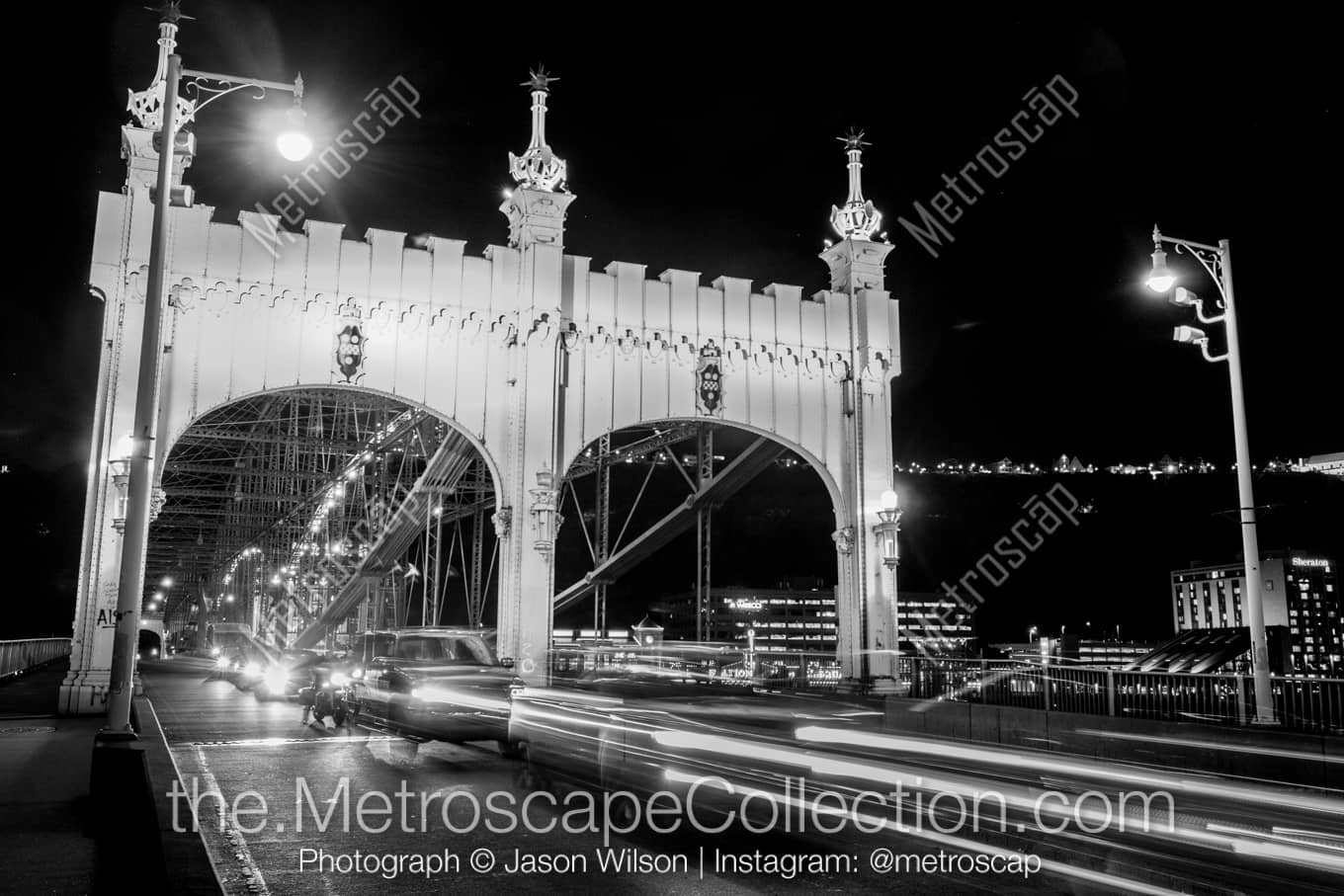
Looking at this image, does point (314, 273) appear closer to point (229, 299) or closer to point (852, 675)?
point (229, 299)

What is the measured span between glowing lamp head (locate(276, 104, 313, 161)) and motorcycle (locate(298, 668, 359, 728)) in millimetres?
8789

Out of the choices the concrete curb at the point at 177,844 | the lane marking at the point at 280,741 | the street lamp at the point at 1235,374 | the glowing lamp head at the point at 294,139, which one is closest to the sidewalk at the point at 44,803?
the concrete curb at the point at 177,844

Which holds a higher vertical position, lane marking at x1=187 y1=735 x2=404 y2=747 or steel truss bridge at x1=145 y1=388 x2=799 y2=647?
steel truss bridge at x1=145 y1=388 x2=799 y2=647

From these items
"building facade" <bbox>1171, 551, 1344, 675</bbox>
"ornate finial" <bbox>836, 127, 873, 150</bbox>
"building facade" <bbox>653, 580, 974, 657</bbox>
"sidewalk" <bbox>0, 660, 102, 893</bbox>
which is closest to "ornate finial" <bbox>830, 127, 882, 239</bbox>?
"ornate finial" <bbox>836, 127, 873, 150</bbox>

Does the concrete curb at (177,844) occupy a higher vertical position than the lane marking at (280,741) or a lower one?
higher

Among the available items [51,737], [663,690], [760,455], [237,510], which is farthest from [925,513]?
[51,737]

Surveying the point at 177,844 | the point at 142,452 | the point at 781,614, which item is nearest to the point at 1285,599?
the point at 781,614

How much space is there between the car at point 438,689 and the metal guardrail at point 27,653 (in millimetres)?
22559

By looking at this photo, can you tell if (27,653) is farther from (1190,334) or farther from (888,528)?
(1190,334)

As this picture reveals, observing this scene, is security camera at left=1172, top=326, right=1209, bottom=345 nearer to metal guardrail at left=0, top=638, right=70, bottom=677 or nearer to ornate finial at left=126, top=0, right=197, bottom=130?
ornate finial at left=126, top=0, right=197, bottom=130

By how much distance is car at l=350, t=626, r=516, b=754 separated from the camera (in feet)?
48.6

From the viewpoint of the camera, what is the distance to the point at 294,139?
14.0m

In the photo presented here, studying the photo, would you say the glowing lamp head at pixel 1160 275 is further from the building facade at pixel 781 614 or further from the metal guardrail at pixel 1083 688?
the building facade at pixel 781 614

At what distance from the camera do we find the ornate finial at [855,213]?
90.5ft
